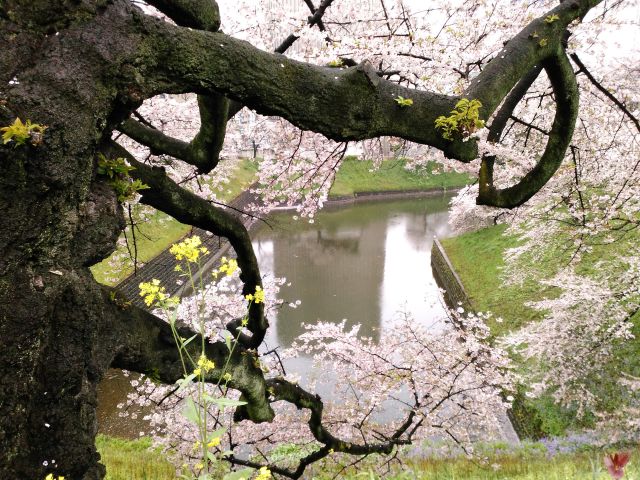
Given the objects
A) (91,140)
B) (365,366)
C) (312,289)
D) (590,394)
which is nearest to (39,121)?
(91,140)

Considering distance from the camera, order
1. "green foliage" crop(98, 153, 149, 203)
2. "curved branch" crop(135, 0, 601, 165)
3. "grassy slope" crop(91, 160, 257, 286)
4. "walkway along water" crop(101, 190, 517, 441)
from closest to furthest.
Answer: "curved branch" crop(135, 0, 601, 165), "green foliage" crop(98, 153, 149, 203), "grassy slope" crop(91, 160, 257, 286), "walkway along water" crop(101, 190, 517, 441)

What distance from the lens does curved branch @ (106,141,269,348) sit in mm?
2250

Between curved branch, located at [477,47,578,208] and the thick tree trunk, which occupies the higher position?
curved branch, located at [477,47,578,208]

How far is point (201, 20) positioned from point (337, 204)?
2693 centimetres

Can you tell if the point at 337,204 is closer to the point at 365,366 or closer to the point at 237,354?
the point at 365,366

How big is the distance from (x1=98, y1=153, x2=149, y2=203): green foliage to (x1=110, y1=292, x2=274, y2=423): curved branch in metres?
0.56

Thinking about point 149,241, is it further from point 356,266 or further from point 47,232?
point 47,232

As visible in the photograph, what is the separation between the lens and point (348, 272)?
16734 millimetres

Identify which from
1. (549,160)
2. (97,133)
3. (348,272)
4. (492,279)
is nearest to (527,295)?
(492,279)

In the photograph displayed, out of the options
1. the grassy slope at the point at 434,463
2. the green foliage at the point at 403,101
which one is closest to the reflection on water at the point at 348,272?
the grassy slope at the point at 434,463

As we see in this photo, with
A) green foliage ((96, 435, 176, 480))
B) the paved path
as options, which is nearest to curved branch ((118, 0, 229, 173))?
green foliage ((96, 435, 176, 480))

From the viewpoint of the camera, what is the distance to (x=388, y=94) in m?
→ 1.88

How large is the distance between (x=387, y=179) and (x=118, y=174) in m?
33.3

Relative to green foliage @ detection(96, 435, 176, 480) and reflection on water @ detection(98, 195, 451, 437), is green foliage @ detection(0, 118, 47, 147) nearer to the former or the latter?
green foliage @ detection(96, 435, 176, 480)
